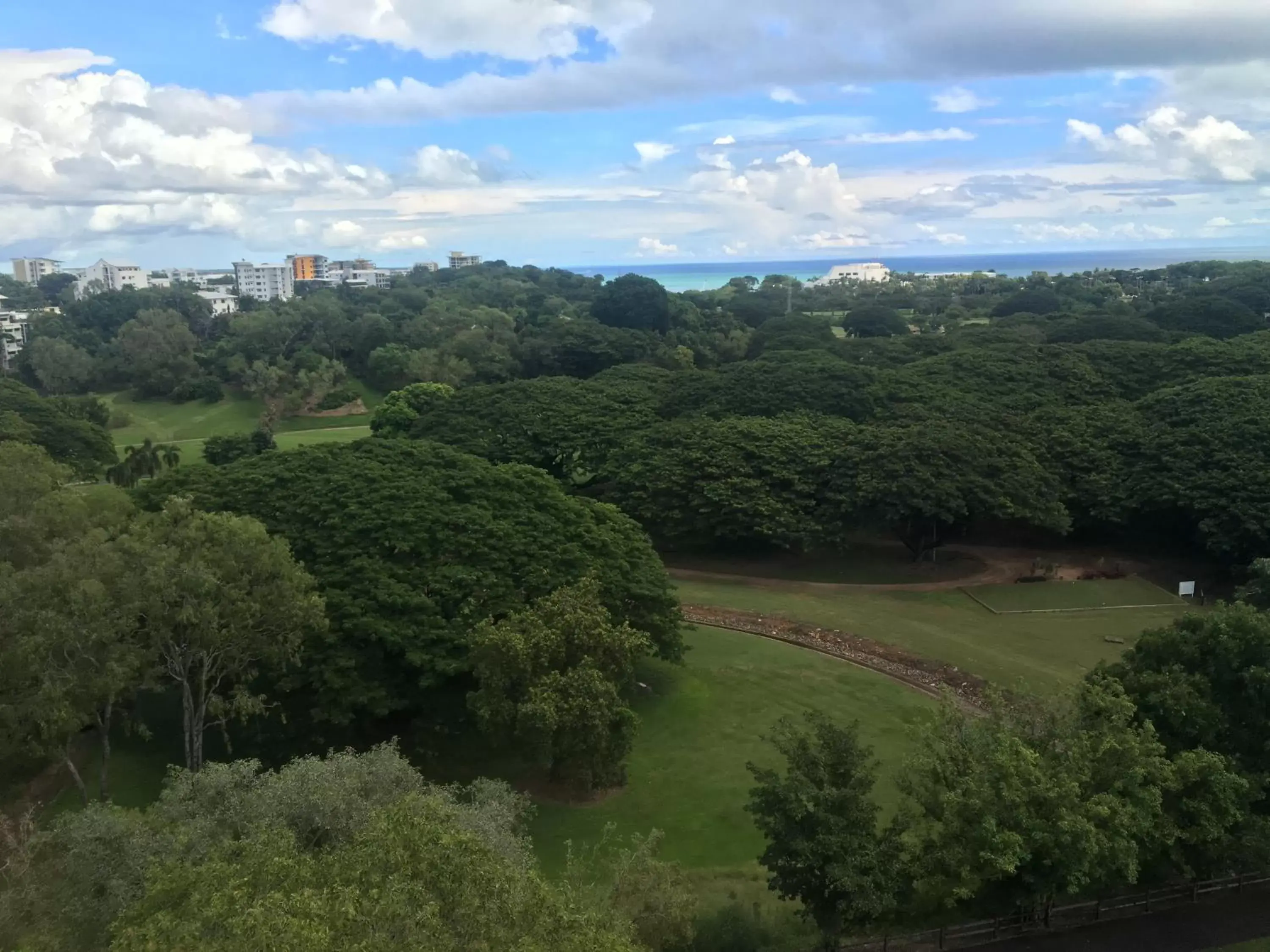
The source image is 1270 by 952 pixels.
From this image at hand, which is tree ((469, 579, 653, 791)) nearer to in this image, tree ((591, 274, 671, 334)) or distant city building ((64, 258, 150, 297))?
tree ((591, 274, 671, 334))

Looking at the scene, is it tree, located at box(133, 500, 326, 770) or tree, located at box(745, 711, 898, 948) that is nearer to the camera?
tree, located at box(745, 711, 898, 948)

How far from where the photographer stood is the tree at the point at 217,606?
52.2ft

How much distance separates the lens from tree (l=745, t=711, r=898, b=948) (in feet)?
40.6

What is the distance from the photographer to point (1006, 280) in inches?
5797

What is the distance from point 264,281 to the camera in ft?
549

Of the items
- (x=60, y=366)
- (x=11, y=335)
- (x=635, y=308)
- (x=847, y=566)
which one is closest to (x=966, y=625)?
(x=847, y=566)

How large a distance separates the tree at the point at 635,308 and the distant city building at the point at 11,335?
1939 inches

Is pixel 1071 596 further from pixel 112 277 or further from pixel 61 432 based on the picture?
pixel 112 277

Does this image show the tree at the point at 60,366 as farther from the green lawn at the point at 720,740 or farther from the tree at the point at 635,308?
the green lawn at the point at 720,740

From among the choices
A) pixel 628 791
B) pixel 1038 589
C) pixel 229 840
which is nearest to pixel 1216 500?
pixel 1038 589

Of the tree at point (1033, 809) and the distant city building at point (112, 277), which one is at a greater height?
the distant city building at point (112, 277)

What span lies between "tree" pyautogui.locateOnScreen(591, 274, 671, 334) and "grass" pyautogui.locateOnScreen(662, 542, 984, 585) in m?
51.1

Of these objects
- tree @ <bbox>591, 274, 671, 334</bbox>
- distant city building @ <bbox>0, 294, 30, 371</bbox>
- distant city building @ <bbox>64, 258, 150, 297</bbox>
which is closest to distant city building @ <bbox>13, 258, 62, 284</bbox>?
distant city building @ <bbox>64, 258, 150, 297</bbox>

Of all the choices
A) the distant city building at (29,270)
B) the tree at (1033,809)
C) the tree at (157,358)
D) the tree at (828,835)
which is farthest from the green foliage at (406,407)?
the distant city building at (29,270)
